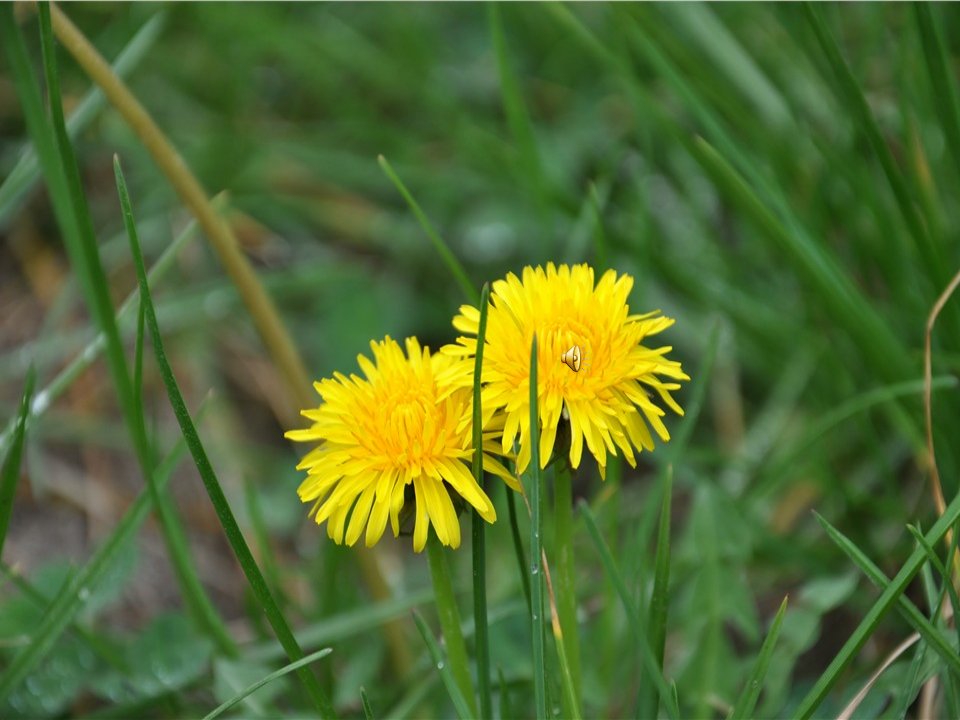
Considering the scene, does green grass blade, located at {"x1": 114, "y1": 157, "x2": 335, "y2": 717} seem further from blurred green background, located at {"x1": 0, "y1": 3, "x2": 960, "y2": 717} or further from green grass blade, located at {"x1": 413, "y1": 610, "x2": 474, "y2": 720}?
blurred green background, located at {"x1": 0, "y1": 3, "x2": 960, "y2": 717}

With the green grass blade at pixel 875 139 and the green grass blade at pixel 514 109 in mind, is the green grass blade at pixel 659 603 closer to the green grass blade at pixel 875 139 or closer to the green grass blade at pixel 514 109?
the green grass blade at pixel 875 139

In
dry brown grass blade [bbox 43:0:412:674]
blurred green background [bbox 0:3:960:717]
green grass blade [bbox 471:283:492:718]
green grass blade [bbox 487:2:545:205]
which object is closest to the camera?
green grass blade [bbox 471:283:492:718]

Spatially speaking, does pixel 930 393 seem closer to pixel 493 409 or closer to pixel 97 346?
pixel 493 409

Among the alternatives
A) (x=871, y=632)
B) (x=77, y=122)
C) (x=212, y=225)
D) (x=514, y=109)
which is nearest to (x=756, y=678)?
(x=871, y=632)

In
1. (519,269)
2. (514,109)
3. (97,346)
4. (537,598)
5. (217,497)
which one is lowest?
(537,598)

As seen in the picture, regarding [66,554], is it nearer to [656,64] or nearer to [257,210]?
[257,210]

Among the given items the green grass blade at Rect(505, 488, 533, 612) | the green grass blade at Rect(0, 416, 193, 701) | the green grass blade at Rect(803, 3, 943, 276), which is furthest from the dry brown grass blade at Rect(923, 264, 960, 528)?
the green grass blade at Rect(0, 416, 193, 701)
